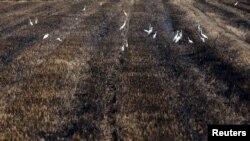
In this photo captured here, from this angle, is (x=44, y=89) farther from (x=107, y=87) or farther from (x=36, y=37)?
(x=36, y=37)

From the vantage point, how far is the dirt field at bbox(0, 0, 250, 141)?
10.7 meters

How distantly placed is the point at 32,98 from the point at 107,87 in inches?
86.7

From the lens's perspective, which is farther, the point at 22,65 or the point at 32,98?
the point at 22,65

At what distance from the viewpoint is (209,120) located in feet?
36.2

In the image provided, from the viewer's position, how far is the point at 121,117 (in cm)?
1123

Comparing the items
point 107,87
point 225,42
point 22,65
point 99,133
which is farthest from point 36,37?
point 99,133

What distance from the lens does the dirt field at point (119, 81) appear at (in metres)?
10.7

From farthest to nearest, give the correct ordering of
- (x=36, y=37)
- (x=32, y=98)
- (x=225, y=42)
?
(x=36, y=37) < (x=225, y=42) < (x=32, y=98)

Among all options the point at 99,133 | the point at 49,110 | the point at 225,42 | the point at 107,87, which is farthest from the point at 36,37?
the point at 99,133

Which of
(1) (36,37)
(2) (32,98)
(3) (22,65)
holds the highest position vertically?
(2) (32,98)

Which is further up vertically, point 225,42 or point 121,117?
point 121,117

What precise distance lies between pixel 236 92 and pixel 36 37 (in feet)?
40.6

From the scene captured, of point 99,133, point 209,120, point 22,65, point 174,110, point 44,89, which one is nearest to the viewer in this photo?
point 99,133

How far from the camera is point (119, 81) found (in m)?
14.6
